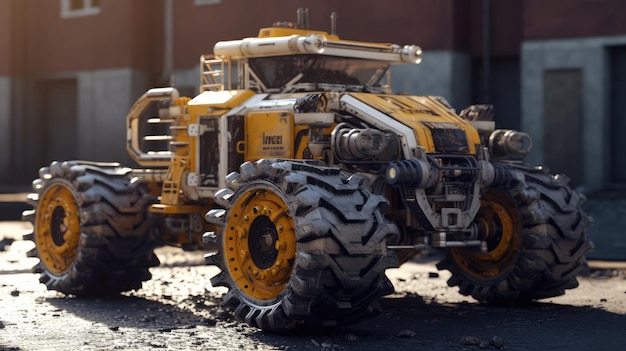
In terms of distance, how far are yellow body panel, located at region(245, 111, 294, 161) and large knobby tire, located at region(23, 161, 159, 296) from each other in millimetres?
1714

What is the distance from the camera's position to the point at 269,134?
11.6 metres

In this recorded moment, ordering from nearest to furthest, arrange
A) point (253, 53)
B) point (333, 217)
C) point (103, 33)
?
point (333, 217) → point (253, 53) → point (103, 33)

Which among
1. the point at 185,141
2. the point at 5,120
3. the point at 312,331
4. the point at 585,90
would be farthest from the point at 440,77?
the point at 312,331

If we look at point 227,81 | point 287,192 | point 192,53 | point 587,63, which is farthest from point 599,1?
point 287,192

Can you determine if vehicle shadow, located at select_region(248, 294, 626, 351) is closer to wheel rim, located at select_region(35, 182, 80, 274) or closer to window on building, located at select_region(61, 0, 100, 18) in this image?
wheel rim, located at select_region(35, 182, 80, 274)

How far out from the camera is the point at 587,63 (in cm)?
2530

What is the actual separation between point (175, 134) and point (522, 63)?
48.6ft

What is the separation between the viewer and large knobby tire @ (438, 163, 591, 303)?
38.2 feet

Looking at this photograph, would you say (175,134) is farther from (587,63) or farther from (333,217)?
(587,63)

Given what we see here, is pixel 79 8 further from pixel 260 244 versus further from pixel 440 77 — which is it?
pixel 260 244

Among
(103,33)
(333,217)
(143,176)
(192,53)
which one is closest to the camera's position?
(333,217)

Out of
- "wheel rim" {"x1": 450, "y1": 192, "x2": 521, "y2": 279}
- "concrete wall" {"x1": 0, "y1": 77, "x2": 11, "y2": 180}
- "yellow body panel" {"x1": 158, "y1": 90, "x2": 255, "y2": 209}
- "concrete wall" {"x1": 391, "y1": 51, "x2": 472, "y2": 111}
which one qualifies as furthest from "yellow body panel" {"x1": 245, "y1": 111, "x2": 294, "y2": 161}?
"concrete wall" {"x1": 0, "y1": 77, "x2": 11, "y2": 180}

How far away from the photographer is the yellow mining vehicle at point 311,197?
31.3 ft

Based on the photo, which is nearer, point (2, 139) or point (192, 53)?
point (192, 53)
